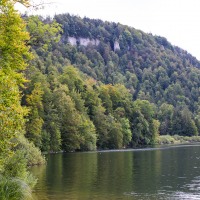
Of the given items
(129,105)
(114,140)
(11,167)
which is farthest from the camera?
(129,105)

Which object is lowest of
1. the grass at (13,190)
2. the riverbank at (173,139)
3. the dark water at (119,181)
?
the dark water at (119,181)

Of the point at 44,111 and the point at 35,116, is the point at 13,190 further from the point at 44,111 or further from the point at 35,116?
the point at 44,111

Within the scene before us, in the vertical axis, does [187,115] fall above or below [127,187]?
above

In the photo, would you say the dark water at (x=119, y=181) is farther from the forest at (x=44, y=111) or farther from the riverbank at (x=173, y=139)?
the riverbank at (x=173, y=139)

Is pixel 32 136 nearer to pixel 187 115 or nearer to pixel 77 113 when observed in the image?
pixel 77 113

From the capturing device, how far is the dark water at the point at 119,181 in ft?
105

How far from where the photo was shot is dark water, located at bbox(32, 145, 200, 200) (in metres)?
32.0

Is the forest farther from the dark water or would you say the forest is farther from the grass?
the dark water

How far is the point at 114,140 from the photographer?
4016 inches

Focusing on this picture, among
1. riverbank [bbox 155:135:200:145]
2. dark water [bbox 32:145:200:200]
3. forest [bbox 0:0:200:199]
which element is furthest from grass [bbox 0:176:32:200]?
riverbank [bbox 155:135:200:145]

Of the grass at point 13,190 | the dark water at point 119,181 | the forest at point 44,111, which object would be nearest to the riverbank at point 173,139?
the forest at point 44,111

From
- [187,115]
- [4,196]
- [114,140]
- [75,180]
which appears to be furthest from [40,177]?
[187,115]

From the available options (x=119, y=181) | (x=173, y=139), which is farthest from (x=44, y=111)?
(x=173, y=139)

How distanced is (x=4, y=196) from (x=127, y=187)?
17.7m
